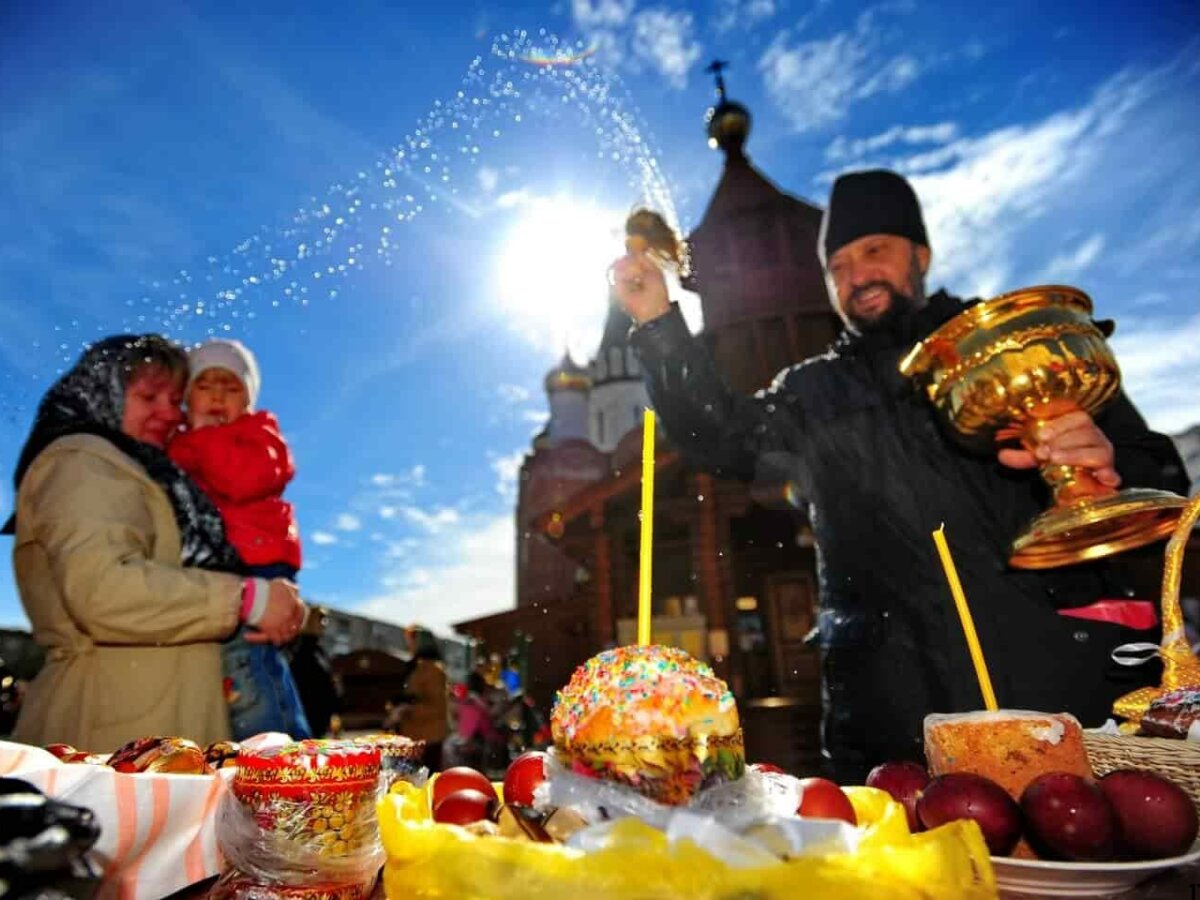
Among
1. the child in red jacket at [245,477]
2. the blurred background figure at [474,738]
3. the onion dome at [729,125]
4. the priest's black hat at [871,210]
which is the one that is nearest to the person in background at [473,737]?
the blurred background figure at [474,738]

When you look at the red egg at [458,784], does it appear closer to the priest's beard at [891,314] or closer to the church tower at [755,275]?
the priest's beard at [891,314]

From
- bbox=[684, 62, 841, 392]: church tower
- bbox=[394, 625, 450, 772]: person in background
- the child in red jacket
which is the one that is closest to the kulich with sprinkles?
the child in red jacket

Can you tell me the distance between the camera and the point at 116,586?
A: 212 centimetres

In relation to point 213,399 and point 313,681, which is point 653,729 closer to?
point 213,399

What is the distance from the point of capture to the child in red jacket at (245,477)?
8.49ft

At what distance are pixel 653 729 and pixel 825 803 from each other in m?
0.27

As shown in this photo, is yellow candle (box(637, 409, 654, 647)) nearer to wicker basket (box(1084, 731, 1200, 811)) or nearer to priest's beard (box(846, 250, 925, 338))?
wicker basket (box(1084, 731, 1200, 811))

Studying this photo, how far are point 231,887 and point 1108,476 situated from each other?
260cm

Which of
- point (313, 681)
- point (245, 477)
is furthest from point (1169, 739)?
point (313, 681)

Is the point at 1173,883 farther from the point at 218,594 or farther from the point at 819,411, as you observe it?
the point at 218,594

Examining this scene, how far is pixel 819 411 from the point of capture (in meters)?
3.13

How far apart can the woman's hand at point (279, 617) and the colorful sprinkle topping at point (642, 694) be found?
1.74 metres

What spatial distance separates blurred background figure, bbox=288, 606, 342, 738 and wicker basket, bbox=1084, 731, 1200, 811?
347cm

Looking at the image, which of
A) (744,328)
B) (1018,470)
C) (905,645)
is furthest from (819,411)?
(744,328)
